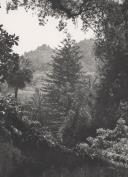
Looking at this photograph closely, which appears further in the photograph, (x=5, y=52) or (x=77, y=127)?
(x=77, y=127)

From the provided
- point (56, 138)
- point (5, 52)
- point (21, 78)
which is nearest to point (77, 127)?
point (21, 78)

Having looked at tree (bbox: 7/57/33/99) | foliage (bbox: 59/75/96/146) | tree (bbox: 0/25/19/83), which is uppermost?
tree (bbox: 7/57/33/99)

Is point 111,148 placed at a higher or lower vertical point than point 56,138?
lower

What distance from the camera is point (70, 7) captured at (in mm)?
17750

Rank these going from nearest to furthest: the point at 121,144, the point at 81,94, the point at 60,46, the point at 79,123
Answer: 1. the point at 121,144
2. the point at 79,123
3. the point at 81,94
4. the point at 60,46

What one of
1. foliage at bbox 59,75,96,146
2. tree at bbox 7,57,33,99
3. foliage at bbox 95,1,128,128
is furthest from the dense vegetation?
tree at bbox 7,57,33,99

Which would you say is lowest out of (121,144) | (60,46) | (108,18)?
(121,144)

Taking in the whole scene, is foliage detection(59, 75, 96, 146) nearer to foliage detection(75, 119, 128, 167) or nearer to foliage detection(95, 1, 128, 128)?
foliage detection(95, 1, 128, 128)

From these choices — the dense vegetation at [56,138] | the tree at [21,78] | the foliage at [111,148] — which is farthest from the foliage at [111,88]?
the tree at [21,78]

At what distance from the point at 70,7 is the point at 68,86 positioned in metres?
52.9

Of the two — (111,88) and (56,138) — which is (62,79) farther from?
(56,138)

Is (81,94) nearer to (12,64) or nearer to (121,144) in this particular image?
(121,144)

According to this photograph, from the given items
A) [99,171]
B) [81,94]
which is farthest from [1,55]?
[81,94]

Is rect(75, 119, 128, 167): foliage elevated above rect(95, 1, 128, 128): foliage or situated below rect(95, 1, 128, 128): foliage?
below
